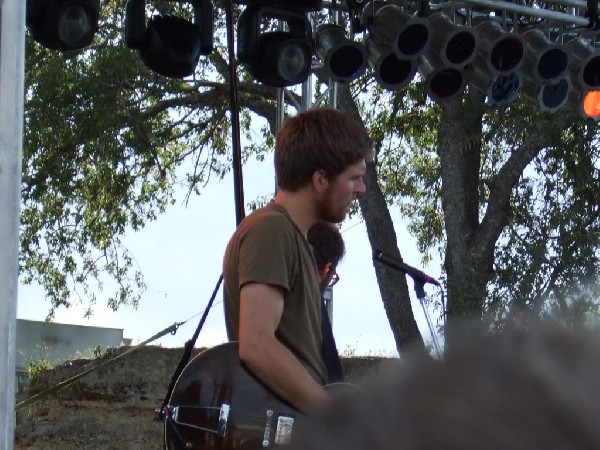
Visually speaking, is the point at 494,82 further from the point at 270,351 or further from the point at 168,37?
the point at 270,351

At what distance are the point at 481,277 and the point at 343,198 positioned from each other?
7.60 meters

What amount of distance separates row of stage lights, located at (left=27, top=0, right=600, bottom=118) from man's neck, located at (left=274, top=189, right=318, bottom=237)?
2.50m

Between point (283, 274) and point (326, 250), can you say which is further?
point (326, 250)

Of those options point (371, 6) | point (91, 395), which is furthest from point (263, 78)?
point (91, 395)

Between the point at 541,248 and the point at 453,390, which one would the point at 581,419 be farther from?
the point at 541,248

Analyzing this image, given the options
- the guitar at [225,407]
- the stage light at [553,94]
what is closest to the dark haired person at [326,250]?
the guitar at [225,407]

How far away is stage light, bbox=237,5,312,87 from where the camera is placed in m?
5.00

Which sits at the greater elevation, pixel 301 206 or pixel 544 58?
pixel 544 58

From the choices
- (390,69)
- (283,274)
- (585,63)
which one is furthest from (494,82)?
(283,274)

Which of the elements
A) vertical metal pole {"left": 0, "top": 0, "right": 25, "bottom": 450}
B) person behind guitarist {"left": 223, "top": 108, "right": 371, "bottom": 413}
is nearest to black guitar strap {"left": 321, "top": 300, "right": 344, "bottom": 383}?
person behind guitarist {"left": 223, "top": 108, "right": 371, "bottom": 413}

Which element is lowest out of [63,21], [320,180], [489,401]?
[489,401]

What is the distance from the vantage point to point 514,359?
0.50m

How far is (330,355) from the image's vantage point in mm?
2535

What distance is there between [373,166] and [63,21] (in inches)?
276
